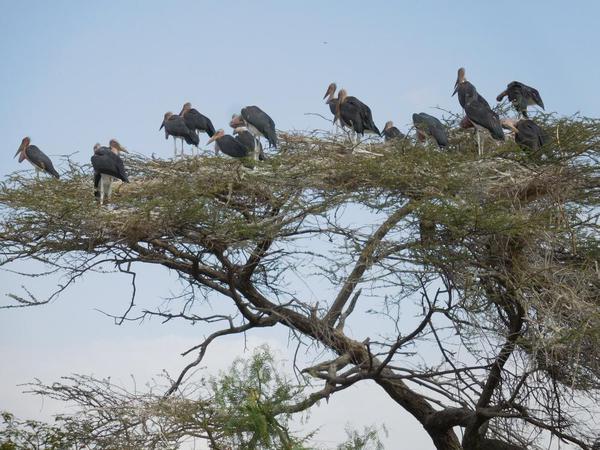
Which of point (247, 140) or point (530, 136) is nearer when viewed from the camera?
point (530, 136)

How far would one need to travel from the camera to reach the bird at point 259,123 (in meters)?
11.8

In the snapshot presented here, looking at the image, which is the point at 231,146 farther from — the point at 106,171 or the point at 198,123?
the point at 198,123

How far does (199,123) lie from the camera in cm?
1373

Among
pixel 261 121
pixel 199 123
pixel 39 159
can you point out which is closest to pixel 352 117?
pixel 261 121

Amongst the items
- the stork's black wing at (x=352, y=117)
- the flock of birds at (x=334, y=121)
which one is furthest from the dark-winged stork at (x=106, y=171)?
the stork's black wing at (x=352, y=117)

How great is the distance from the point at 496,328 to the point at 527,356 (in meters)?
0.38

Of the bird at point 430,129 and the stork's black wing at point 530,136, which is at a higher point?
the bird at point 430,129

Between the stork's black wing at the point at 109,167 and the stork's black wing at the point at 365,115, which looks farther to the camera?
the stork's black wing at the point at 365,115

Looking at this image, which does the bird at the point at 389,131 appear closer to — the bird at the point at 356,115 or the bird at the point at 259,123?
the bird at the point at 356,115

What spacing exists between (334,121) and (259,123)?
1.24m

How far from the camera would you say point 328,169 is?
10297 millimetres

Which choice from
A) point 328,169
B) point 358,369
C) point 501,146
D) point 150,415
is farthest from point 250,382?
point 501,146

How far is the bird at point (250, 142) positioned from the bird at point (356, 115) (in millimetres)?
1269

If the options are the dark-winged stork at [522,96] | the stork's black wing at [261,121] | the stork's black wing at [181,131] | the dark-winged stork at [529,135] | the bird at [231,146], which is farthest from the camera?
the stork's black wing at [181,131]
